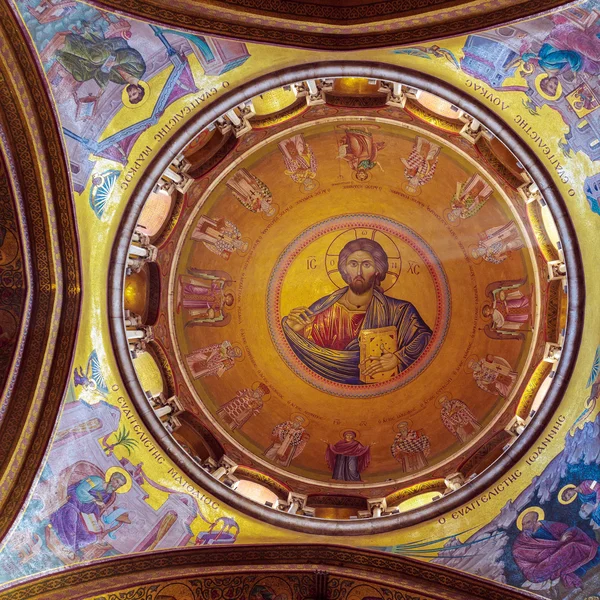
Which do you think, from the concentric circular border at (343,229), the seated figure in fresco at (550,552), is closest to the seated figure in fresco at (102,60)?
the concentric circular border at (343,229)

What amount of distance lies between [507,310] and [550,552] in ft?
19.7

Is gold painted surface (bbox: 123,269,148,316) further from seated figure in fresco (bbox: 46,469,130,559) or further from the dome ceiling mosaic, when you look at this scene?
seated figure in fresco (bbox: 46,469,130,559)

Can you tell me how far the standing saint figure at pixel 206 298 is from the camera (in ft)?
54.1

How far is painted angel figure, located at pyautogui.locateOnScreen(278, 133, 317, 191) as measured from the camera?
15820mm

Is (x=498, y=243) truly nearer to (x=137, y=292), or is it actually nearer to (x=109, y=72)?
(x=137, y=292)

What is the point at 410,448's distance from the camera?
1677 centimetres

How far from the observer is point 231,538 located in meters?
13.3

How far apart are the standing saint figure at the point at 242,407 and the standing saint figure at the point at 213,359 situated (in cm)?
82

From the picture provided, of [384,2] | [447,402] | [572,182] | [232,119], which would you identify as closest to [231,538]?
[447,402]

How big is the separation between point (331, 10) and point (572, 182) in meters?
5.45

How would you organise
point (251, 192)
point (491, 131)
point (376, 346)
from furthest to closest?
point (376, 346)
point (251, 192)
point (491, 131)

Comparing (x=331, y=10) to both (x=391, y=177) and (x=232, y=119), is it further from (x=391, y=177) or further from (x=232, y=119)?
(x=391, y=177)

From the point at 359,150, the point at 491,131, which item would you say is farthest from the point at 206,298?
the point at 491,131

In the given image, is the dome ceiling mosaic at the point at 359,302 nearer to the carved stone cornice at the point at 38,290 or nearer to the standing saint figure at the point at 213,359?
the standing saint figure at the point at 213,359
